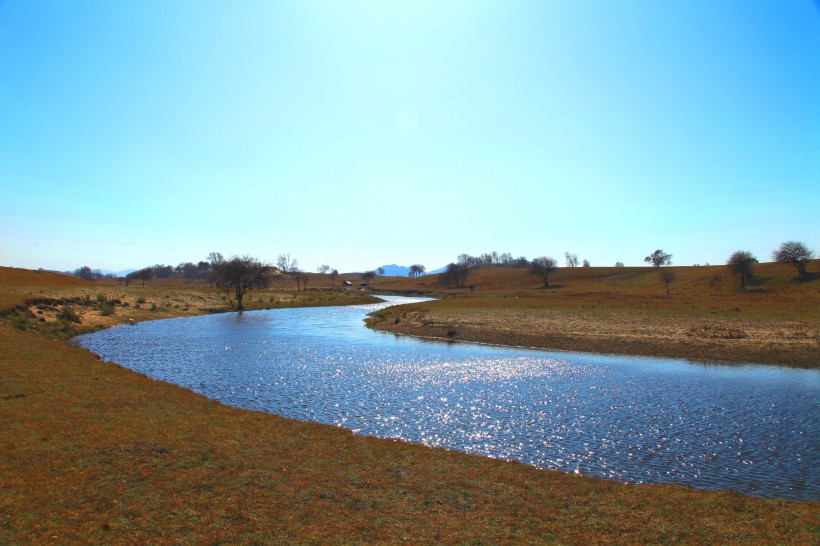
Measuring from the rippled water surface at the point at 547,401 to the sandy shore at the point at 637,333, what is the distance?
326cm

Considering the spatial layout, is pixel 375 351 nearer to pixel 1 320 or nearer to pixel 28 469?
pixel 28 469

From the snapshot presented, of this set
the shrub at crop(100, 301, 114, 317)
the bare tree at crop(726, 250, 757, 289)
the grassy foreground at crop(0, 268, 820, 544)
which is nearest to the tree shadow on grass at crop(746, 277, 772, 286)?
the bare tree at crop(726, 250, 757, 289)

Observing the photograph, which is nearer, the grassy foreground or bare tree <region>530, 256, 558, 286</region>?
the grassy foreground

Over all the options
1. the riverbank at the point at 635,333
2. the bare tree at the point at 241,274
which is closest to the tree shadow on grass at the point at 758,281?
the riverbank at the point at 635,333

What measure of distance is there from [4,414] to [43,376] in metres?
6.71

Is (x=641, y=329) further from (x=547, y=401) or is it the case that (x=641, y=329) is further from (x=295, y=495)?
(x=295, y=495)

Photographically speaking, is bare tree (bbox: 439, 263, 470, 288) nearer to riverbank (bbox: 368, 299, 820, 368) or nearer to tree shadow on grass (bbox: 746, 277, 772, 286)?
tree shadow on grass (bbox: 746, 277, 772, 286)

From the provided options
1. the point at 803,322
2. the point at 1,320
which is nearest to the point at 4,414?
the point at 1,320

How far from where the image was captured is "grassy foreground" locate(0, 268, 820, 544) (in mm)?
8562

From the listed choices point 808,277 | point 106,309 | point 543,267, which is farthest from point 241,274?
point 808,277

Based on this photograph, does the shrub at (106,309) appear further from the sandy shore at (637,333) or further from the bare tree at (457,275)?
the bare tree at (457,275)

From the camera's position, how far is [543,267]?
160 m

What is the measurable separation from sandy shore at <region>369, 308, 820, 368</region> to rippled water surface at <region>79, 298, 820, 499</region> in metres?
3.26

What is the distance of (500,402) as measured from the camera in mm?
21594
